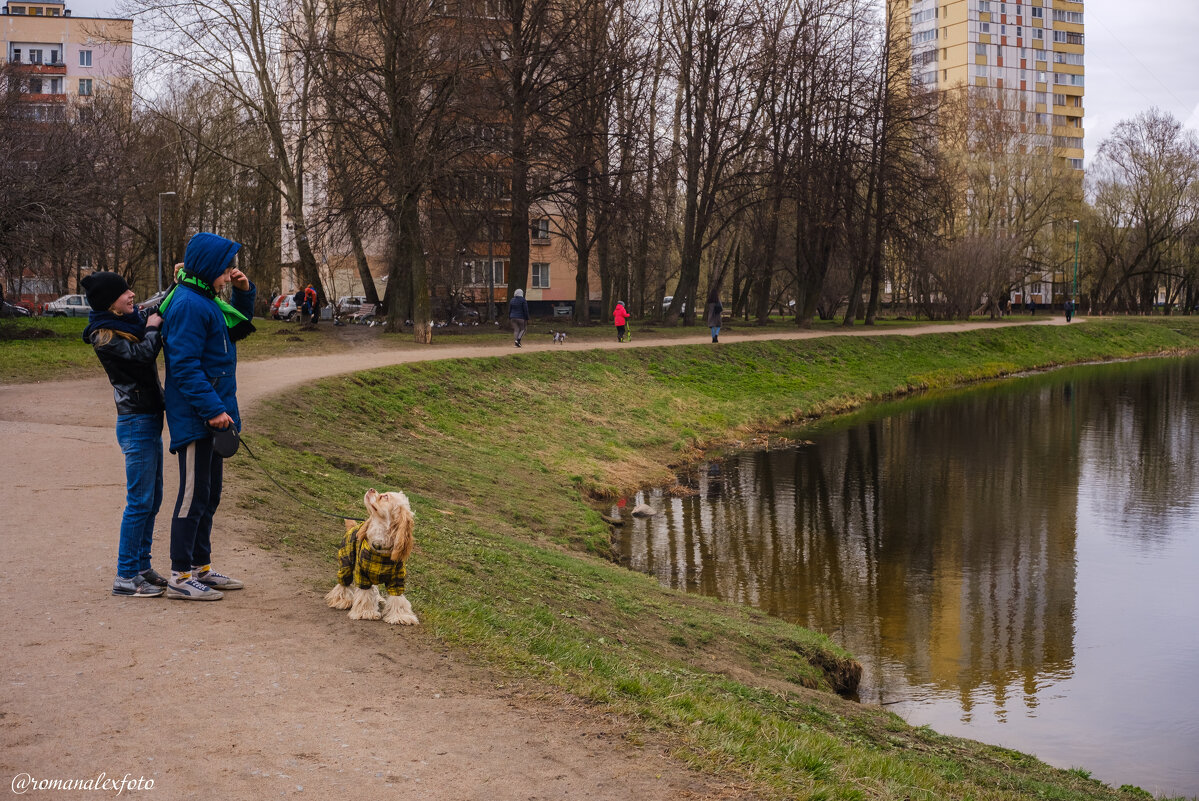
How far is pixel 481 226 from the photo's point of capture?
35.8 metres

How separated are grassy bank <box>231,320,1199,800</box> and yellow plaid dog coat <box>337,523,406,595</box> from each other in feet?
1.49

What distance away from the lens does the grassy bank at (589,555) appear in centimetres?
669

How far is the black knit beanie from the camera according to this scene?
700 centimetres

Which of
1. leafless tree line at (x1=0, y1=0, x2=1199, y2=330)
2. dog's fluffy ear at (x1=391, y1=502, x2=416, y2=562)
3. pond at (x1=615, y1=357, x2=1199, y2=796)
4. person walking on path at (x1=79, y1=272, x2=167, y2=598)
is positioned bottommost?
pond at (x1=615, y1=357, x2=1199, y2=796)

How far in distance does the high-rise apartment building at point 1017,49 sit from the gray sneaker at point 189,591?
110185 mm

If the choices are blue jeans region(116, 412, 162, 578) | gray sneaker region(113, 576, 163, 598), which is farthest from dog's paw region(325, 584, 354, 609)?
blue jeans region(116, 412, 162, 578)

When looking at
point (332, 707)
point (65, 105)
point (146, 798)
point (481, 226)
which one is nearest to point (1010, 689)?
point (332, 707)

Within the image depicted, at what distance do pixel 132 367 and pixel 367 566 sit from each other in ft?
6.40

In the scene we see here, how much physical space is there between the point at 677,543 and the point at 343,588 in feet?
33.1

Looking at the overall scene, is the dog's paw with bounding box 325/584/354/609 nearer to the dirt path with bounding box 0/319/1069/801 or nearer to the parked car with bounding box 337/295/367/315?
the dirt path with bounding box 0/319/1069/801

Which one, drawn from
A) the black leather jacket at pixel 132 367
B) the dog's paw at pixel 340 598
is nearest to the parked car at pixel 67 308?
the black leather jacket at pixel 132 367

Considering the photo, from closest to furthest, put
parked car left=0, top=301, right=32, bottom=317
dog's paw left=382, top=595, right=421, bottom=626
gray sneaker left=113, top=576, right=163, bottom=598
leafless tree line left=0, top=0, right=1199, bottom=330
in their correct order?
gray sneaker left=113, top=576, right=163, bottom=598 → dog's paw left=382, top=595, right=421, bottom=626 → leafless tree line left=0, top=0, right=1199, bottom=330 → parked car left=0, top=301, right=32, bottom=317

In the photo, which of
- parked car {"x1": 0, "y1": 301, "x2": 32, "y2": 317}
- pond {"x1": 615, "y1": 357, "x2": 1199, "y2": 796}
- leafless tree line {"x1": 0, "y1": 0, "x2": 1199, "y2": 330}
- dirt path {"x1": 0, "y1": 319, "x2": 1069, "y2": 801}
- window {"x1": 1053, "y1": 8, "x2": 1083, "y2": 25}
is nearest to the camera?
dirt path {"x1": 0, "y1": 319, "x2": 1069, "y2": 801}

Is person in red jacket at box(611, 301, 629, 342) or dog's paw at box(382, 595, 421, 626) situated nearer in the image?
dog's paw at box(382, 595, 421, 626)
